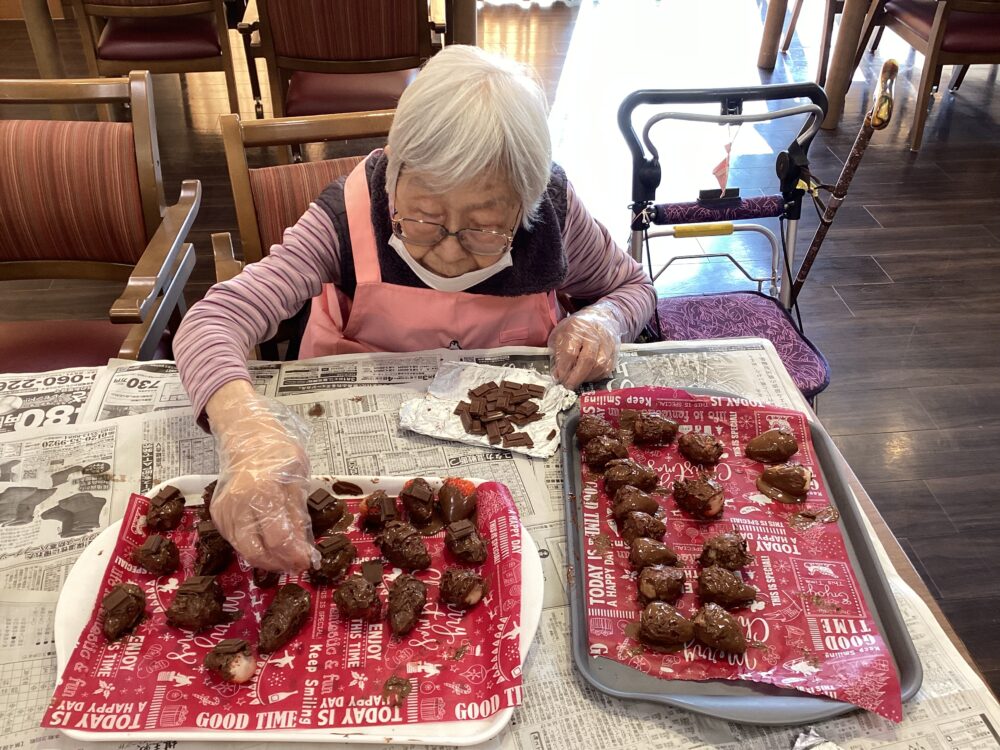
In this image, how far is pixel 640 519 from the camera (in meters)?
1.22

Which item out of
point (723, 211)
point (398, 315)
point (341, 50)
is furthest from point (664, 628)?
point (341, 50)

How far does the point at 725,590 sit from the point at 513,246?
81 centimetres

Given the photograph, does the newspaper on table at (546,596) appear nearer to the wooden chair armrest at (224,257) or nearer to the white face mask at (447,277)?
the white face mask at (447,277)

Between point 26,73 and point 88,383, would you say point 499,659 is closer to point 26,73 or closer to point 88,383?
point 88,383

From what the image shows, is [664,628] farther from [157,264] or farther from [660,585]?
[157,264]

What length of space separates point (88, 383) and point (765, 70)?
499cm

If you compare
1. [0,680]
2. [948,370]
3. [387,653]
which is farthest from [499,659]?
[948,370]

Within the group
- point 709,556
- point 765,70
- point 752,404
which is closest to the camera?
point 709,556

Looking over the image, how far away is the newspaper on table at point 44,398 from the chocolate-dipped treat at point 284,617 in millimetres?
608

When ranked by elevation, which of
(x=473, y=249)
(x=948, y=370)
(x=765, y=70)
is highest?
(x=473, y=249)

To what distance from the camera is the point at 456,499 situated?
1.25 meters

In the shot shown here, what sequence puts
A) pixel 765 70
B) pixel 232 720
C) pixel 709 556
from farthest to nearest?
pixel 765 70
pixel 709 556
pixel 232 720

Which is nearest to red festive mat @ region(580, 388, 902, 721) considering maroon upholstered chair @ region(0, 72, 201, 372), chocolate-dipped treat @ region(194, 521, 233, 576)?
chocolate-dipped treat @ region(194, 521, 233, 576)

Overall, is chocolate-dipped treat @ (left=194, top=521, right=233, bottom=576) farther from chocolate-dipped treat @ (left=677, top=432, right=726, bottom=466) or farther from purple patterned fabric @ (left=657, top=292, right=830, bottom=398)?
purple patterned fabric @ (left=657, top=292, right=830, bottom=398)
